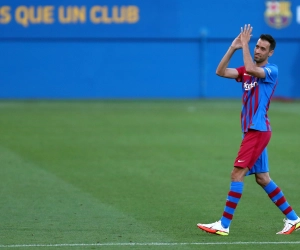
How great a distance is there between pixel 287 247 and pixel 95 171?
5.91 meters

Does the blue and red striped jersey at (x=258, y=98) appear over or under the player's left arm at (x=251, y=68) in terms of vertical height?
under

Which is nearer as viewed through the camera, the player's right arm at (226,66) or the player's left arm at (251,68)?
the player's left arm at (251,68)

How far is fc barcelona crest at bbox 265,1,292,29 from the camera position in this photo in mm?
32188

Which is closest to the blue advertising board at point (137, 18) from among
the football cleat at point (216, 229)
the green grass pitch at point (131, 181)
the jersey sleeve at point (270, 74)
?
the green grass pitch at point (131, 181)

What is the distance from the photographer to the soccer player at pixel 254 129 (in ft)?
27.9

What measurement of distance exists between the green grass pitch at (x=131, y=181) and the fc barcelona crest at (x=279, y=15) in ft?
29.7

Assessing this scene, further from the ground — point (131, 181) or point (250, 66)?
point (250, 66)

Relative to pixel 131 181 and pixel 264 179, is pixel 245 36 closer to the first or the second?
pixel 264 179

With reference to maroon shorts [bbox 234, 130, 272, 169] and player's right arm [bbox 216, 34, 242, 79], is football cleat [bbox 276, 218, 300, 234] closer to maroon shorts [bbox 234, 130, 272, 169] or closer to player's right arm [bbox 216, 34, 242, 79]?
maroon shorts [bbox 234, 130, 272, 169]

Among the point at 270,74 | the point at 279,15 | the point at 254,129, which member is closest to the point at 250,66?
the point at 270,74

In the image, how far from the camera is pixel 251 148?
8.53 metres

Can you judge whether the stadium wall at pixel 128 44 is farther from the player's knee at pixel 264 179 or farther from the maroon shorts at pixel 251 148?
the maroon shorts at pixel 251 148

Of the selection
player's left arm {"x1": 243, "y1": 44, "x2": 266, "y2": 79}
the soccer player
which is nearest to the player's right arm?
the soccer player

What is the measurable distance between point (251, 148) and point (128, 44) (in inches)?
925
